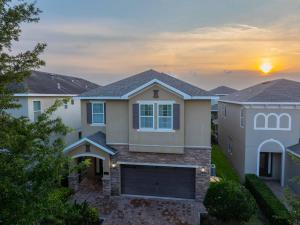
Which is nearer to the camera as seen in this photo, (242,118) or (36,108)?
(242,118)

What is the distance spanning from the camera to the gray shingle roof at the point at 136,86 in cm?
1499

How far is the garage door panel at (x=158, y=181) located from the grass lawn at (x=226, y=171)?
3.82 m

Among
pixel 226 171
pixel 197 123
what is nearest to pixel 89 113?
pixel 197 123

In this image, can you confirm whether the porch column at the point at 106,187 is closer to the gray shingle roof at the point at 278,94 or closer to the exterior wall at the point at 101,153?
the exterior wall at the point at 101,153

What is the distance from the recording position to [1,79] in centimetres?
604

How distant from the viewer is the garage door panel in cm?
1492

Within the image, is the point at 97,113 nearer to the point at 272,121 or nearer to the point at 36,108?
the point at 36,108

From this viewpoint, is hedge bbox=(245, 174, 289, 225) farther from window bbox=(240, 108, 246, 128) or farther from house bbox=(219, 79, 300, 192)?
window bbox=(240, 108, 246, 128)

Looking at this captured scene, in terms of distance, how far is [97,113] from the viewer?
17219 mm

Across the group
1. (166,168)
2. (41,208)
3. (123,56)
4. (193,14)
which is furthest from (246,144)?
(41,208)

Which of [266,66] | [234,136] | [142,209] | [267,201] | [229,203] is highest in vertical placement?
[266,66]

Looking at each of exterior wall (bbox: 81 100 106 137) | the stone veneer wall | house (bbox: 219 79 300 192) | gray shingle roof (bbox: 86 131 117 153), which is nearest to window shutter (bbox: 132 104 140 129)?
the stone veneer wall

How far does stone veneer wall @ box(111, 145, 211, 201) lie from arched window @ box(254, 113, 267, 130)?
5455 millimetres

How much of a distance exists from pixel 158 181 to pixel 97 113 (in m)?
6.66
